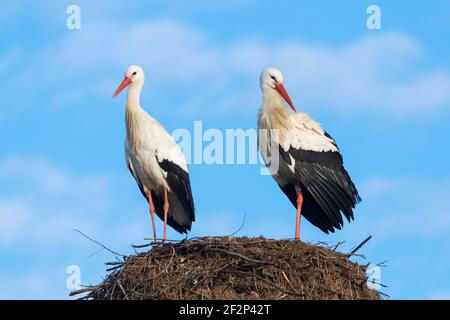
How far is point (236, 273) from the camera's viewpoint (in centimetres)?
1030

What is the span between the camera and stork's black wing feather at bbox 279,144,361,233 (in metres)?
12.0

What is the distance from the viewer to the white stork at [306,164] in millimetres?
12047

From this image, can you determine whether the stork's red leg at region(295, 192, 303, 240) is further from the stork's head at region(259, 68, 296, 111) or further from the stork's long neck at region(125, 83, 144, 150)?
the stork's long neck at region(125, 83, 144, 150)

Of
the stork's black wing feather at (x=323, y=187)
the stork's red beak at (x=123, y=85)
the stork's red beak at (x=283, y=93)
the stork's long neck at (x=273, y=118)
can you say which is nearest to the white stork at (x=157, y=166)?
the stork's red beak at (x=123, y=85)

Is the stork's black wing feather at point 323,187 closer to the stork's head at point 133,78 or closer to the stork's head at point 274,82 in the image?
the stork's head at point 274,82

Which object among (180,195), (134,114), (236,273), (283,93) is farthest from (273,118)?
(236,273)

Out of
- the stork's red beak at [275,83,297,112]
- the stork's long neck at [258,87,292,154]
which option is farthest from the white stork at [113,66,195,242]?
the stork's red beak at [275,83,297,112]

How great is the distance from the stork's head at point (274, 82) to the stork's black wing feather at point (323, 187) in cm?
65

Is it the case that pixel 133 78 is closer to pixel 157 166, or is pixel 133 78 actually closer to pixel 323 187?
pixel 157 166

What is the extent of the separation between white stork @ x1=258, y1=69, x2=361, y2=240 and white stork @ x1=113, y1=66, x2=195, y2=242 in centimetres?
89
